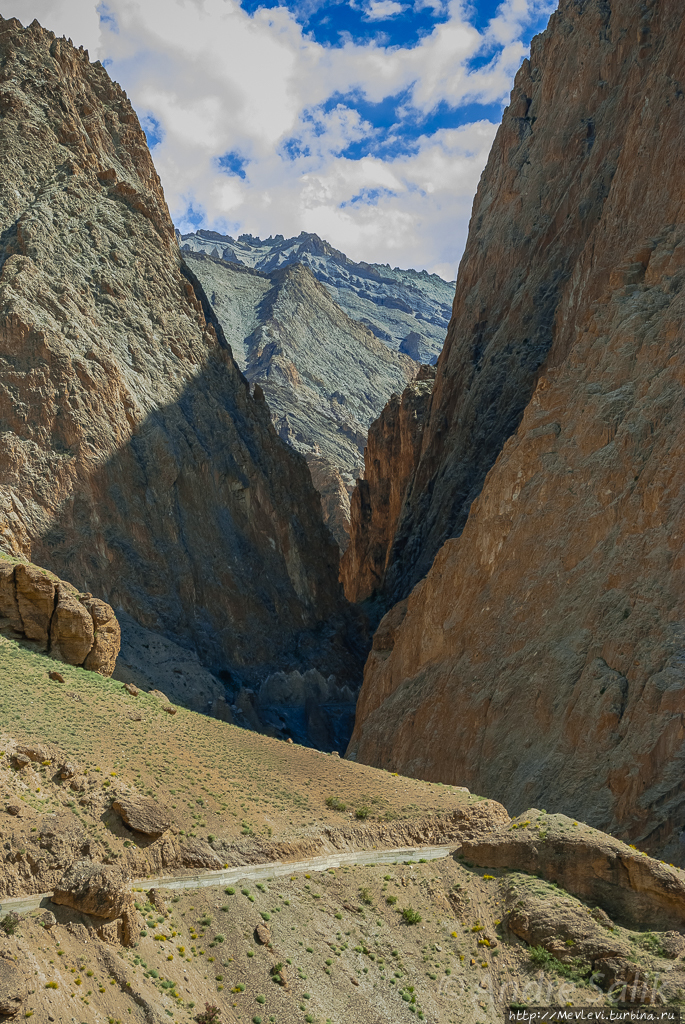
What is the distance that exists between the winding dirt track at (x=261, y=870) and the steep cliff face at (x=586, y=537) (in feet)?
23.4

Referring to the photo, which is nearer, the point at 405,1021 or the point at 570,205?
the point at 405,1021

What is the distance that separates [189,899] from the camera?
2509 centimetres

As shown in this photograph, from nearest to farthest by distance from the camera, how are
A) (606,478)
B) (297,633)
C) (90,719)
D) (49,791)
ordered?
(49,791)
(90,719)
(606,478)
(297,633)

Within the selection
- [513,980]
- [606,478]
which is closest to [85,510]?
[606,478]

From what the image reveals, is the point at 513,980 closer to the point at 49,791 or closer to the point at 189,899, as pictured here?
the point at 189,899

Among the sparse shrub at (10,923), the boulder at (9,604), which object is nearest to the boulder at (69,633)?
the boulder at (9,604)

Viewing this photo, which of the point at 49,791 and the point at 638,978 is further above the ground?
the point at 638,978

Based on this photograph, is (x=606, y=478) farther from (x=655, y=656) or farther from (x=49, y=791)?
(x=49, y=791)

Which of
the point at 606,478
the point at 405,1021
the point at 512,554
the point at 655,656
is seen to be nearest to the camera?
the point at 405,1021

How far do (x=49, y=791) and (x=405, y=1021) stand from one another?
11104mm

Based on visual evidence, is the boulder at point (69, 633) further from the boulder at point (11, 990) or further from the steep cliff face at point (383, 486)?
the steep cliff face at point (383, 486)

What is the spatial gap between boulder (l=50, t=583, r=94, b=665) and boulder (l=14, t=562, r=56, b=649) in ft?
0.96

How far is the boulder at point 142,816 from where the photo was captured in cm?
2675

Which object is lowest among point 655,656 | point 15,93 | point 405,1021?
point 405,1021
